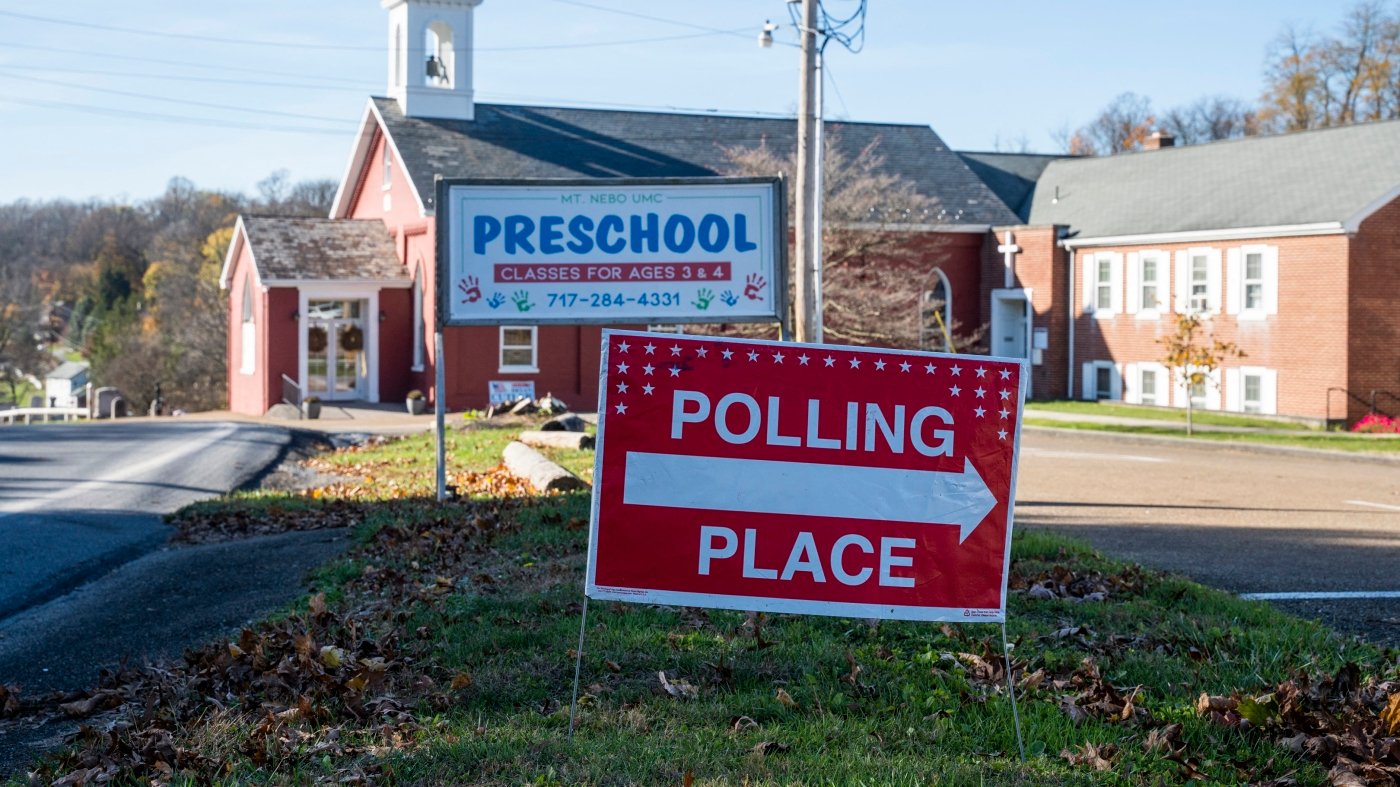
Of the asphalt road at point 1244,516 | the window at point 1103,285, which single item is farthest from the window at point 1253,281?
the asphalt road at point 1244,516

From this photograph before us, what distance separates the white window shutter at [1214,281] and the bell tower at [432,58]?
18.9m

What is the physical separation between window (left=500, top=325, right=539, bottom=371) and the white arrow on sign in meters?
28.8

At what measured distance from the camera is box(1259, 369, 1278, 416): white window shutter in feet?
101

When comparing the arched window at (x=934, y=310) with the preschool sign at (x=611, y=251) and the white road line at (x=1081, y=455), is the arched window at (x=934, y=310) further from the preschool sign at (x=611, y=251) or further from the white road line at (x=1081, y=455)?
the preschool sign at (x=611, y=251)

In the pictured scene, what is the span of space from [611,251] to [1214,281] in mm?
23998

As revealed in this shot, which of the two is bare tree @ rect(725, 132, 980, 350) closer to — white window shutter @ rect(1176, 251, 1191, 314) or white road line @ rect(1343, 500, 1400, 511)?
white window shutter @ rect(1176, 251, 1191, 314)

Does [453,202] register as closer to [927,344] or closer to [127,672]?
[127,672]

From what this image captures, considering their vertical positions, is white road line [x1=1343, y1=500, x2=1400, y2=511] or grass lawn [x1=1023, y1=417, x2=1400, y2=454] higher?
grass lawn [x1=1023, y1=417, x2=1400, y2=454]

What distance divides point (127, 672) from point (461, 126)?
3130cm

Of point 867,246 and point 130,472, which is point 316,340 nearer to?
point 867,246

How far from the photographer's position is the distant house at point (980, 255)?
29.9 m

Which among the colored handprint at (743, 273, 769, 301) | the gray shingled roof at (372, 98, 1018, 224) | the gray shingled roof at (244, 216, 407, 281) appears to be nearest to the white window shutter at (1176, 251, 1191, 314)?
the gray shingled roof at (372, 98, 1018, 224)

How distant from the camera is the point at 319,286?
34.5 metres

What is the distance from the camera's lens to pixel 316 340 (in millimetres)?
35188
